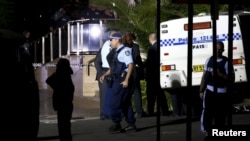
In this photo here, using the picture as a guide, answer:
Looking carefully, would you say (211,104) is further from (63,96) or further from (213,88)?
(63,96)

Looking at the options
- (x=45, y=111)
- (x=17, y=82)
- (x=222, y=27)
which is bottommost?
(x=45, y=111)

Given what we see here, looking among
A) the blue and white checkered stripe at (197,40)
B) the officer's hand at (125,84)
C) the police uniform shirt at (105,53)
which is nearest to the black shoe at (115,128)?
the officer's hand at (125,84)

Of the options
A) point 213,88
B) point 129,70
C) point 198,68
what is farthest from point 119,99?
point 198,68

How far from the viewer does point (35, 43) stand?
23.4 meters

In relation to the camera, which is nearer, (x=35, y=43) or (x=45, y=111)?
(x=45, y=111)

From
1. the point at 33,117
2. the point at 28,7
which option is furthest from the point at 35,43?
the point at 33,117

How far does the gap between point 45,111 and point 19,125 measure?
7.72 m

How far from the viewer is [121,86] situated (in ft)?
38.9

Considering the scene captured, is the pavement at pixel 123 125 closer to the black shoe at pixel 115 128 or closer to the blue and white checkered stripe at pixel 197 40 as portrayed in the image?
the black shoe at pixel 115 128

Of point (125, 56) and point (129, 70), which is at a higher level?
point (125, 56)

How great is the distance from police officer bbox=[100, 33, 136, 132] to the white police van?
2.50m

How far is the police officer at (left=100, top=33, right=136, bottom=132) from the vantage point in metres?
11.9

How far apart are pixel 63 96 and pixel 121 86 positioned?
2107 millimetres

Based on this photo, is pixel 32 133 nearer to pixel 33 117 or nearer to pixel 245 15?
pixel 33 117
